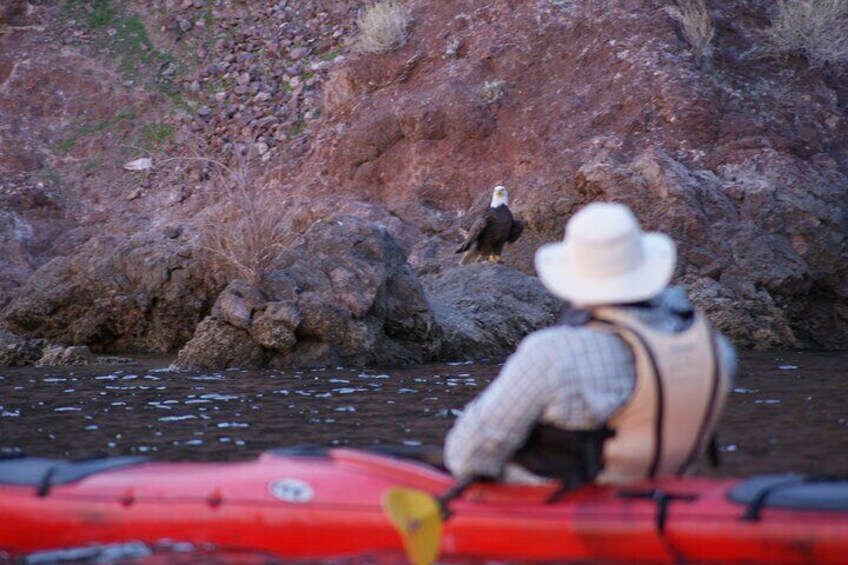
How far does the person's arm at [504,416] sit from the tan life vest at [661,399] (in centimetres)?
25

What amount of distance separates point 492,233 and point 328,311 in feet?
12.3

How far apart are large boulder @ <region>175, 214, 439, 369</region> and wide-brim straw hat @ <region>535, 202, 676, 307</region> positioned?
7.94m

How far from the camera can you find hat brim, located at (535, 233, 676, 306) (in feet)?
14.1

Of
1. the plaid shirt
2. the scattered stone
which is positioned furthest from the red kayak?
the scattered stone

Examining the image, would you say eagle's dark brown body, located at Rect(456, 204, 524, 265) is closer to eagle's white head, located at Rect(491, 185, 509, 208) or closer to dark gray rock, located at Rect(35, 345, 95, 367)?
eagle's white head, located at Rect(491, 185, 509, 208)

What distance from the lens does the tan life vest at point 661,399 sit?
423 centimetres

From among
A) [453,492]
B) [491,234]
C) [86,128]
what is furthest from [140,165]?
[453,492]

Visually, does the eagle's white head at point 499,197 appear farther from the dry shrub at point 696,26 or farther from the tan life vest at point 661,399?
the tan life vest at point 661,399

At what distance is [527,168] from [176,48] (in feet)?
24.9

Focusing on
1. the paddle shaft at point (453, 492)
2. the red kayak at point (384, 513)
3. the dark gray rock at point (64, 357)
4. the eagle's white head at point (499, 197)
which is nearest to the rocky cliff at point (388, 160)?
the eagle's white head at point (499, 197)

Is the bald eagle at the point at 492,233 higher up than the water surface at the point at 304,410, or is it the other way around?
the bald eagle at the point at 492,233

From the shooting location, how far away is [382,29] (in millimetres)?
20406

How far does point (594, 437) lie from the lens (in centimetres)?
432

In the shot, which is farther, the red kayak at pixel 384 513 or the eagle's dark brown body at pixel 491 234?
the eagle's dark brown body at pixel 491 234
